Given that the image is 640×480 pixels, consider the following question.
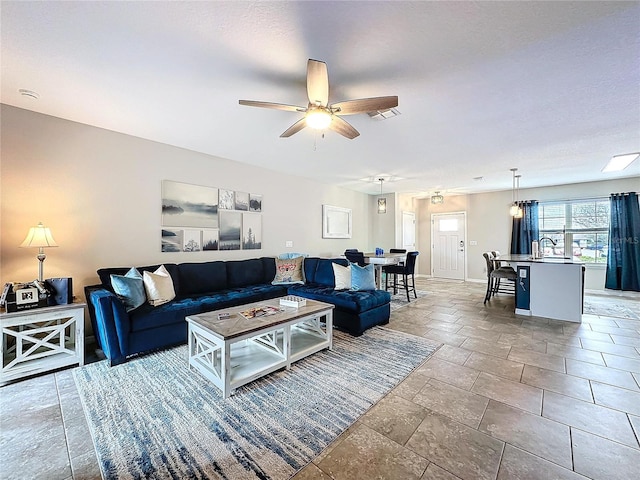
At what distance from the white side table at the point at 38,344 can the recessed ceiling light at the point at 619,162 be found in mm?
7796

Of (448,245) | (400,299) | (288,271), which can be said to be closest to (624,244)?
(448,245)

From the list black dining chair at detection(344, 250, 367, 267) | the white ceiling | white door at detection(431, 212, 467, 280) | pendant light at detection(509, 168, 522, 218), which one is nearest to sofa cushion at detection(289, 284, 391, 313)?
black dining chair at detection(344, 250, 367, 267)

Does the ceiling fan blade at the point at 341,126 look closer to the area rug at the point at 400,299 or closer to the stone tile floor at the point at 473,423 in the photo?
the stone tile floor at the point at 473,423

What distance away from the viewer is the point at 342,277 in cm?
407

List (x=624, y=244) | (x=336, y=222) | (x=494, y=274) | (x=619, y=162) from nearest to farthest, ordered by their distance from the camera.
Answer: (x=619, y=162) → (x=494, y=274) → (x=624, y=244) → (x=336, y=222)

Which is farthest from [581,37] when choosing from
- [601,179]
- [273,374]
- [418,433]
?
[601,179]

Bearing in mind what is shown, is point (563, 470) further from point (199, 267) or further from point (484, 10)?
point (199, 267)

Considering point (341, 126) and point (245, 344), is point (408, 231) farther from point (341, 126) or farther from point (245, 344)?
point (245, 344)

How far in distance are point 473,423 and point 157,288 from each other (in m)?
3.36

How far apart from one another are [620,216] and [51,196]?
1013 centimetres

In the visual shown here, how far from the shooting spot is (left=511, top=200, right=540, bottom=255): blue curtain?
6879mm

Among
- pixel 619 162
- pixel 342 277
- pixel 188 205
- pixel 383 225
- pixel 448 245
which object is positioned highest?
pixel 619 162

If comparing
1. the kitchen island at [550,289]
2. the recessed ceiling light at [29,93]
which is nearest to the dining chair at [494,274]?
the kitchen island at [550,289]

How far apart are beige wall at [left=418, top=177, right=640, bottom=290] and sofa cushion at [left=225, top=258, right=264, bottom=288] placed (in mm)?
6026
